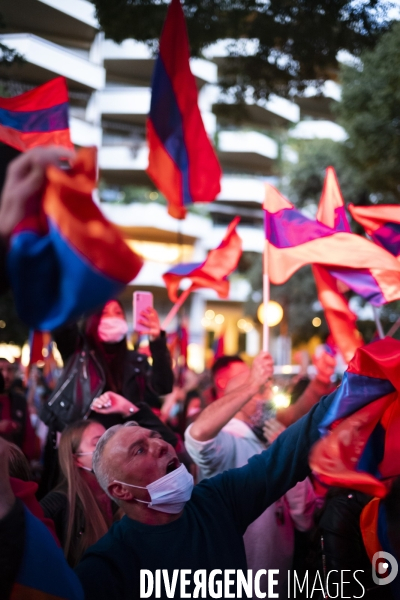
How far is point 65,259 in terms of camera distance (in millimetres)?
1462

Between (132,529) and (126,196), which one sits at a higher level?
(126,196)

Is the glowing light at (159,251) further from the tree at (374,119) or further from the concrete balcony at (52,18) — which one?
the concrete balcony at (52,18)

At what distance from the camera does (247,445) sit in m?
3.55

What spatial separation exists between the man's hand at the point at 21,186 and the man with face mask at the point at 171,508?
1.20 metres

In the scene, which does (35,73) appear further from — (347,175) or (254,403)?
(347,175)

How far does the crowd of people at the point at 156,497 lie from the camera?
1674mm

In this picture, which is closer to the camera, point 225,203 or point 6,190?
point 6,190

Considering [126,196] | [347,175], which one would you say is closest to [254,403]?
[347,175]

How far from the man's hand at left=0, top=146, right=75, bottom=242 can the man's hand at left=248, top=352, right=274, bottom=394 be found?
5.64 feet

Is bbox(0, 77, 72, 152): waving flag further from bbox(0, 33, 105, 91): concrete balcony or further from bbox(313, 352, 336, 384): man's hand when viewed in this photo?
bbox(313, 352, 336, 384): man's hand

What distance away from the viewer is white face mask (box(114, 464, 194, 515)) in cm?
236

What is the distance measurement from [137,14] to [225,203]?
35.4 metres

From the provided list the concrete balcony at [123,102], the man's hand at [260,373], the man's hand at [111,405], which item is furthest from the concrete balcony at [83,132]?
the man's hand at [260,373]

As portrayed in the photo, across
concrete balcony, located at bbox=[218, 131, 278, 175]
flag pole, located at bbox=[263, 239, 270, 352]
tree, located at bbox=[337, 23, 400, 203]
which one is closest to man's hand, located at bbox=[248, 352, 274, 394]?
flag pole, located at bbox=[263, 239, 270, 352]
